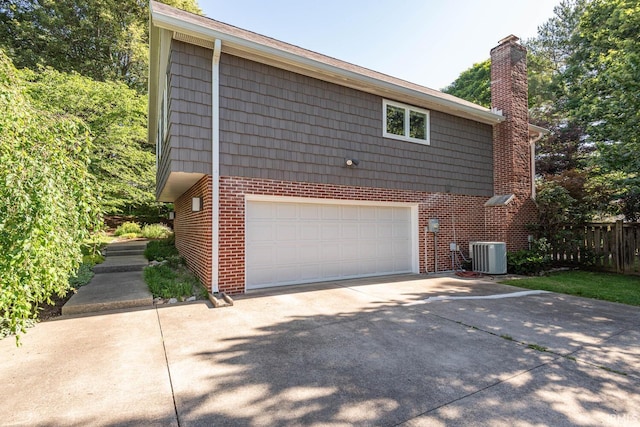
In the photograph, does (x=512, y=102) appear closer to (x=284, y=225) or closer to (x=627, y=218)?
(x=627, y=218)

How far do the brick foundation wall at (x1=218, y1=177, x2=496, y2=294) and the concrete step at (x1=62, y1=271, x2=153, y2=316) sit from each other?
4.64ft

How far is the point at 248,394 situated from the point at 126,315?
3.28 m

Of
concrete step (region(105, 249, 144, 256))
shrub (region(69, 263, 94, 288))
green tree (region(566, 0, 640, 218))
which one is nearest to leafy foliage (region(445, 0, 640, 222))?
green tree (region(566, 0, 640, 218))

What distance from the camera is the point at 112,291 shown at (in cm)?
600

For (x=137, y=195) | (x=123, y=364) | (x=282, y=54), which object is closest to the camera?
(x=123, y=364)

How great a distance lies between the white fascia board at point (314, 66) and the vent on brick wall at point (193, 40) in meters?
0.12

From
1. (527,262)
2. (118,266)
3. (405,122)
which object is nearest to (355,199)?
(405,122)

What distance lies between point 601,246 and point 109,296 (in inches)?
495

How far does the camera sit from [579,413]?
2.38m

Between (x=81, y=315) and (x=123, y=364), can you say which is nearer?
(x=123, y=364)

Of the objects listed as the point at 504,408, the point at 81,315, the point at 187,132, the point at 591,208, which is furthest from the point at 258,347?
the point at 591,208

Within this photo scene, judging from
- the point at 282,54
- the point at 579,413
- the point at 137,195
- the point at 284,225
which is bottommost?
the point at 579,413

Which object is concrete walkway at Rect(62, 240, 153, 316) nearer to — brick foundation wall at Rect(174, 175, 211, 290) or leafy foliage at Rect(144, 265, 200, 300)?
leafy foliage at Rect(144, 265, 200, 300)

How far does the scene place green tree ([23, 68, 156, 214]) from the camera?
10.7m
